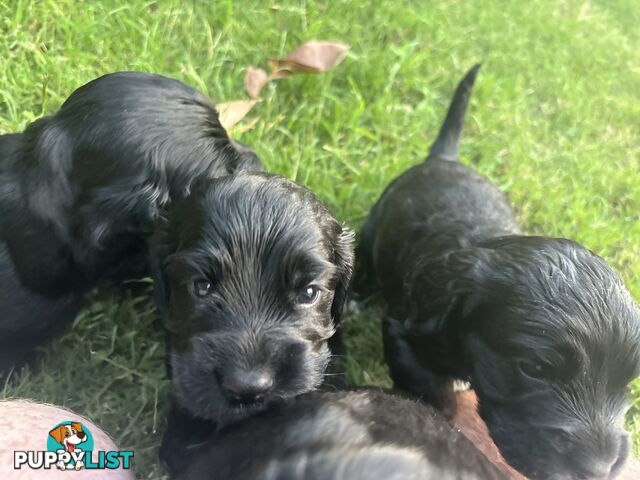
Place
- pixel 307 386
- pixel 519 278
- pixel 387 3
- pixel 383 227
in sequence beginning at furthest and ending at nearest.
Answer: pixel 387 3 < pixel 383 227 < pixel 519 278 < pixel 307 386

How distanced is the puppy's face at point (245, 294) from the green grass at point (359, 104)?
81 cm

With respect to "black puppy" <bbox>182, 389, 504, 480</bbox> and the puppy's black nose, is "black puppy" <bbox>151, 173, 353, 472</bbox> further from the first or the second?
"black puppy" <bbox>182, 389, 504, 480</bbox>

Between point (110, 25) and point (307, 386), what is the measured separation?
2.77 meters

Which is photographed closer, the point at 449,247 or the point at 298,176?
the point at 449,247

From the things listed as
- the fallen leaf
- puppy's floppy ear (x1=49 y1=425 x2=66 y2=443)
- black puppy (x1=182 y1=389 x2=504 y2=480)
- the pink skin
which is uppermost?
black puppy (x1=182 y1=389 x2=504 y2=480)

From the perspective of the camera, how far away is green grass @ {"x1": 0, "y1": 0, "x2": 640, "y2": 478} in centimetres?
313

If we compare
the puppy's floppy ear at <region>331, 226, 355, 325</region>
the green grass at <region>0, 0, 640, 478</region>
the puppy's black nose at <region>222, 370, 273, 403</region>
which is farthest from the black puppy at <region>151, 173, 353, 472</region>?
the green grass at <region>0, 0, 640, 478</region>

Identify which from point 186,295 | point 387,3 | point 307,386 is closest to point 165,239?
point 186,295

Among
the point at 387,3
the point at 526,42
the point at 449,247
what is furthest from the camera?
the point at 526,42

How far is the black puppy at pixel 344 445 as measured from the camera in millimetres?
1569

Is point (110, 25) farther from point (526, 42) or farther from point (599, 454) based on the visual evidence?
point (599, 454)

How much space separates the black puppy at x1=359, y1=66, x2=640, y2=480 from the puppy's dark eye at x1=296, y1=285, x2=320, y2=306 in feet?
1.77

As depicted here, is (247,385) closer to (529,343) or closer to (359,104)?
(529,343)

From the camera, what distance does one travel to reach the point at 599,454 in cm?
224
